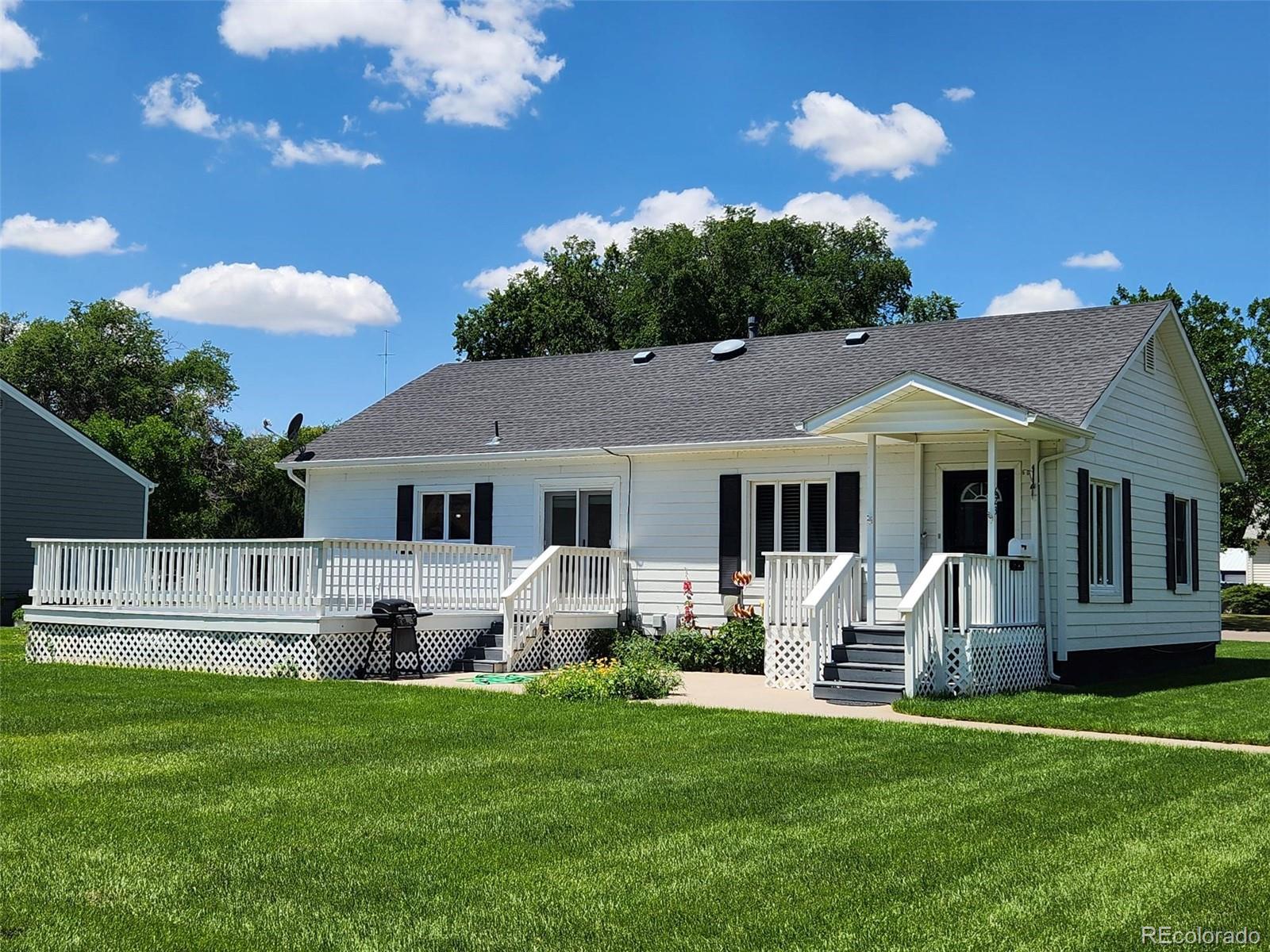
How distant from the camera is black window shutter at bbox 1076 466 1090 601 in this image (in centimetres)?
1548

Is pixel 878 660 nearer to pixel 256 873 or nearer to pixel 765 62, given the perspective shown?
pixel 765 62

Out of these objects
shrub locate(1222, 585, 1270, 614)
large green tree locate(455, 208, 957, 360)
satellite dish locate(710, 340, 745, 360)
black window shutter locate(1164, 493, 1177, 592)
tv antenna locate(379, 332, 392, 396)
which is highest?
large green tree locate(455, 208, 957, 360)

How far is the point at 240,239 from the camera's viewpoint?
32.4 metres

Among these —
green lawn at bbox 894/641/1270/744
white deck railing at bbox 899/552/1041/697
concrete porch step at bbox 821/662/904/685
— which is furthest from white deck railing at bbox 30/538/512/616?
green lawn at bbox 894/641/1270/744

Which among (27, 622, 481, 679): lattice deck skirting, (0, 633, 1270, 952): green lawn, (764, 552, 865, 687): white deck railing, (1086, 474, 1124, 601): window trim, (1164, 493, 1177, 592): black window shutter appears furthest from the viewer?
(1164, 493, 1177, 592): black window shutter

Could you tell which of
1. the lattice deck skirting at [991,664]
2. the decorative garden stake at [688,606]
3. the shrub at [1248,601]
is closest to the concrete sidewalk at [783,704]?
the lattice deck skirting at [991,664]

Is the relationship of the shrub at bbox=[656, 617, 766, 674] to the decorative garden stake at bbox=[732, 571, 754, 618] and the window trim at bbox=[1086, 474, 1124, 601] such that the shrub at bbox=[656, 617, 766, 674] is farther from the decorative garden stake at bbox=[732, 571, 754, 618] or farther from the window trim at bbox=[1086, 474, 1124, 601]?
the window trim at bbox=[1086, 474, 1124, 601]

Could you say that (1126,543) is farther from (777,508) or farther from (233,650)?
(233,650)

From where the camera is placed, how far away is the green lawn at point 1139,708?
35.7 feet

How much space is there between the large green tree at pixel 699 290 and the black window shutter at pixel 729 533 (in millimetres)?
22641

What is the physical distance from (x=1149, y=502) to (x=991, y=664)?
560cm

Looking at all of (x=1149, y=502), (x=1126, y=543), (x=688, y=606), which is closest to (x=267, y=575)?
(x=688, y=606)

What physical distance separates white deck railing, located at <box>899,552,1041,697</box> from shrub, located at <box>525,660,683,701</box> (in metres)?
2.61

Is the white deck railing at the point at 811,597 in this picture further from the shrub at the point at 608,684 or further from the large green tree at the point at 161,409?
the large green tree at the point at 161,409
